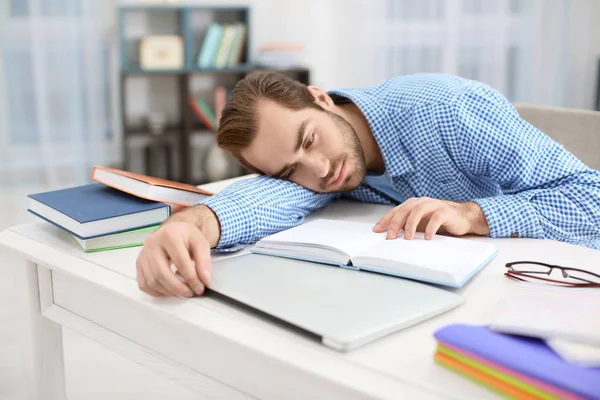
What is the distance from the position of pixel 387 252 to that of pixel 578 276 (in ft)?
0.90

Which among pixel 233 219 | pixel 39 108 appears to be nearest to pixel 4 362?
pixel 233 219

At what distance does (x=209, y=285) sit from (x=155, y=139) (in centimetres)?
332

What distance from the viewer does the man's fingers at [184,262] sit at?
0.98 metres

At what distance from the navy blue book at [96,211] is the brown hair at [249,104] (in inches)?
11.1

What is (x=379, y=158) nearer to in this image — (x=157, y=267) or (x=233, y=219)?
(x=233, y=219)

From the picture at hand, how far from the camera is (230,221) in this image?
1259 millimetres

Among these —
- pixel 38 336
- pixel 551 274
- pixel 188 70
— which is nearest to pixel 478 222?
pixel 551 274

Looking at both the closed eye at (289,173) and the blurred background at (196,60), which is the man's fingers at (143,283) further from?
the blurred background at (196,60)

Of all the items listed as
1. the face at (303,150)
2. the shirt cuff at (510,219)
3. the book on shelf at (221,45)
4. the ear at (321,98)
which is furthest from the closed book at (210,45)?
the shirt cuff at (510,219)

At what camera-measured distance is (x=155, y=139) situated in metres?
4.20

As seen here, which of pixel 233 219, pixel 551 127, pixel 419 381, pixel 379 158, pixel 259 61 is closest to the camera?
pixel 419 381

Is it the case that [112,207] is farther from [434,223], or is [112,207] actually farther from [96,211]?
[434,223]

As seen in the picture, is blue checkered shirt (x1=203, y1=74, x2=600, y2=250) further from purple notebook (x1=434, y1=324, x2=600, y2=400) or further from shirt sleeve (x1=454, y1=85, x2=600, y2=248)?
purple notebook (x1=434, y1=324, x2=600, y2=400)

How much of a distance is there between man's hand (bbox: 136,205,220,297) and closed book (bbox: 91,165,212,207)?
0.23 meters
